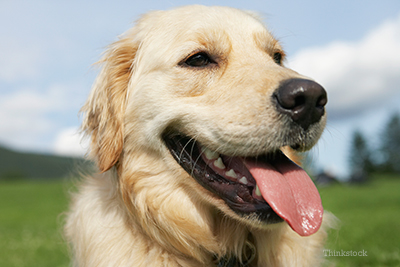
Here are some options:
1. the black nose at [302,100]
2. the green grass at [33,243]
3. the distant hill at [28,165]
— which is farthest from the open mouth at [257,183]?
the distant hill at [28,165]

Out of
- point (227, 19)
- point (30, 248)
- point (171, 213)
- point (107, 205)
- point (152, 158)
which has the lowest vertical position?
point (30, 248)

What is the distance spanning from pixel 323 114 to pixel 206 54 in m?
1.09

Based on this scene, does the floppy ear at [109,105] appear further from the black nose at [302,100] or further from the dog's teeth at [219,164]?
the black nose at [302,100]

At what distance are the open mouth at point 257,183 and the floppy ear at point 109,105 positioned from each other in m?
0.48

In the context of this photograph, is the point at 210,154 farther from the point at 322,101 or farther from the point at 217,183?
the point at 322,101

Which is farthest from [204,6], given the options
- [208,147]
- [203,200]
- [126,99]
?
[203,200]

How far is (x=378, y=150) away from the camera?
81.4 meters

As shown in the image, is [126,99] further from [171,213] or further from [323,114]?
[323,114]

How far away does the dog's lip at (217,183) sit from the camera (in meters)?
2.51

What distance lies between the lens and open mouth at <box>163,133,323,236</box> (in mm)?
2473

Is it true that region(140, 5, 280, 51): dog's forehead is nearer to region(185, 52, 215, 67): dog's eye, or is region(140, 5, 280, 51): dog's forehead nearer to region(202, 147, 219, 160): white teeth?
region(185, 52, 215, 67): dog's eye

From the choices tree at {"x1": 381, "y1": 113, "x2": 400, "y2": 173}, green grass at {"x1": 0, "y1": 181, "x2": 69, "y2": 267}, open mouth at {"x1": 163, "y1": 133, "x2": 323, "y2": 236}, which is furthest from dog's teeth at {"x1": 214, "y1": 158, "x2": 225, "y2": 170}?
tree at {"x1": 381, "y1": 113, "x2": 400, "y2": 173}

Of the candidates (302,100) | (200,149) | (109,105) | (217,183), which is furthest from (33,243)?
(302,100)

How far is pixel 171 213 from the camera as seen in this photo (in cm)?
289
